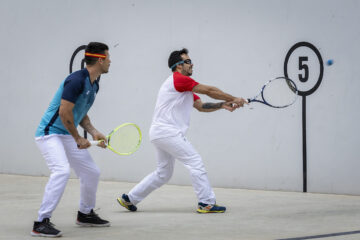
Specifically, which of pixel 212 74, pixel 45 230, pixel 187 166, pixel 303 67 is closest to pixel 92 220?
pixel 45 230

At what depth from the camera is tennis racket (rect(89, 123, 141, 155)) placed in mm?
6258

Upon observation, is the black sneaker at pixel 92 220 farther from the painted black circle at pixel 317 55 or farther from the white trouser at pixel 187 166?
the painted black circle at pixel 317 55

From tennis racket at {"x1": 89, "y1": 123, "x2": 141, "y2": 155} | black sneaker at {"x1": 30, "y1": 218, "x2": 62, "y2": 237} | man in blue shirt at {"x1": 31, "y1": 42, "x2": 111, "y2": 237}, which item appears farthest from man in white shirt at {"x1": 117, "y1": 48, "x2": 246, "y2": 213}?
black sneaker at {"x1": 30, "y1": 218, "x2": 62, "y2": 237}

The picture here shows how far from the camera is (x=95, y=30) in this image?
34.0ft

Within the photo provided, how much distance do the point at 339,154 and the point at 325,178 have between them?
359 millimetres

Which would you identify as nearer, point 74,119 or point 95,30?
point 74,119

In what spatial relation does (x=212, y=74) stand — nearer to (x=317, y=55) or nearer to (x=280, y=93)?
(x=317, y=55)

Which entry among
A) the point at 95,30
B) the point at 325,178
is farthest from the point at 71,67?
the point at 325,178

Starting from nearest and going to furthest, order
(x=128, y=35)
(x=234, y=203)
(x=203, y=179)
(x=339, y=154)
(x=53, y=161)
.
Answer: (x=53, y=161) → (x=203, y=179) → (x=234, y=203) → (x=339, y=154) → (x=128, y=35)

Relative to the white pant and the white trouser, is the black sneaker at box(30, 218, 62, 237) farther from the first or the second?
the white trouser

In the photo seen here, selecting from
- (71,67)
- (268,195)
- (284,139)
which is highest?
(71,67)

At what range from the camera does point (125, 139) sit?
643 cm

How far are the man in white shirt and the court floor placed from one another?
0.64 feet

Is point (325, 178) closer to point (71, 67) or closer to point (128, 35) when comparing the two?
point (128, 35)
